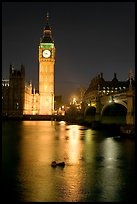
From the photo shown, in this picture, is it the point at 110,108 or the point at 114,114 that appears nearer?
the point at 110,108

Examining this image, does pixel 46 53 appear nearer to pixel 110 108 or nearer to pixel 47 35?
pixel 47 35

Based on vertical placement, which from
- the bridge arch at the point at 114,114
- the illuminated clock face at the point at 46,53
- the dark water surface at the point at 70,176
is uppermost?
the illuminated clock face at the point at 46,53

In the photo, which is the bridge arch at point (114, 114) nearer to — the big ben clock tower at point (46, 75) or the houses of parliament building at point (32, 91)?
the houses of parliament building at point (32, 91)

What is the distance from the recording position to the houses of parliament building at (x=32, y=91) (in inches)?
5000

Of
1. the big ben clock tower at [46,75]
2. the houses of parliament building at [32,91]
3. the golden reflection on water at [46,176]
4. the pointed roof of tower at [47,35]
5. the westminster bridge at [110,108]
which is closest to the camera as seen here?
the golden reflection on water at [46,176]

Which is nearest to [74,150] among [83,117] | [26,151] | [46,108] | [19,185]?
[26,151]

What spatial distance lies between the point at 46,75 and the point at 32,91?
15044 mm

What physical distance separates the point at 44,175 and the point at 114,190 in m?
5.17

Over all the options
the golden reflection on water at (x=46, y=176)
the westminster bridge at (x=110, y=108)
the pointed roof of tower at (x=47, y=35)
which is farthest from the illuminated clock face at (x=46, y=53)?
the golden reflection on water at (x=46, y=176)

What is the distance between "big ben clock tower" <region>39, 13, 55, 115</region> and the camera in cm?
13362

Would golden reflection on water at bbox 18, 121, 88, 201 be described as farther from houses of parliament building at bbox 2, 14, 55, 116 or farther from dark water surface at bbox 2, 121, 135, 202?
houses of parliament building at bbox 2, 14, 55, 116

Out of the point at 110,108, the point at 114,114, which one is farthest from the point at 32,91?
the point at 110,108

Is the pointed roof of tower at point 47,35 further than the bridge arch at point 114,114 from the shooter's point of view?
Yes

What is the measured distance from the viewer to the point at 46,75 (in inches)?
5463
